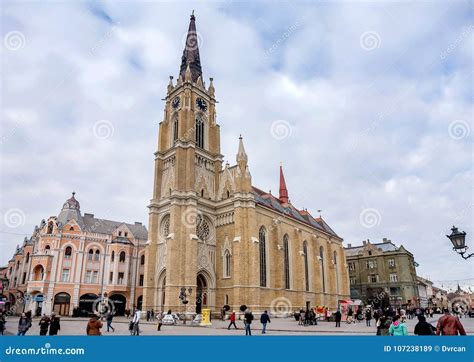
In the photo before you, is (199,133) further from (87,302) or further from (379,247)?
(379,247)

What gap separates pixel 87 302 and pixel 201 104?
1291 inches

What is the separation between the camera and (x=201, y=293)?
42188 millimetres

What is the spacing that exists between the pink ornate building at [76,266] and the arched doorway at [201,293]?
16.2m

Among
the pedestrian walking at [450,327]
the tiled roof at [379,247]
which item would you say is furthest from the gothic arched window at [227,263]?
the tiled roof at [379,247]

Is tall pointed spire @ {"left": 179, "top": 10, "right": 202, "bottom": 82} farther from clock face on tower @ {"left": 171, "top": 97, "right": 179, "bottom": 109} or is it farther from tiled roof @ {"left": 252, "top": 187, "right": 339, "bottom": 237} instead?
tiled roof @ {"left": 252, "top": 187, "right": 339, "bottom": 237}

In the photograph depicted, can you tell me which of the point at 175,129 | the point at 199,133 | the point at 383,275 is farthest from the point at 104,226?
the point at 383,275

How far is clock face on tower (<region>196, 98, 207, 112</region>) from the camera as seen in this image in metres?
51.0

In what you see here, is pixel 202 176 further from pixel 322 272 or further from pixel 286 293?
pixel 322 272

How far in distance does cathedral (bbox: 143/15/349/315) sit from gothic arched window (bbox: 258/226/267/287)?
0.40ft

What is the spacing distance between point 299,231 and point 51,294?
3564cm

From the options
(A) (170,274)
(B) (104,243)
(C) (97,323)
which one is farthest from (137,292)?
(C) (97,323)

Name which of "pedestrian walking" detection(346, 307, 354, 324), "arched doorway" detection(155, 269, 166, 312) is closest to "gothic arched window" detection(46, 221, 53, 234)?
"arched doorway" detection(155, 269, 166, 312)

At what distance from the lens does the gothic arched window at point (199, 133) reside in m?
49.1

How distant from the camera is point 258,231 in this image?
4431 centimetres
